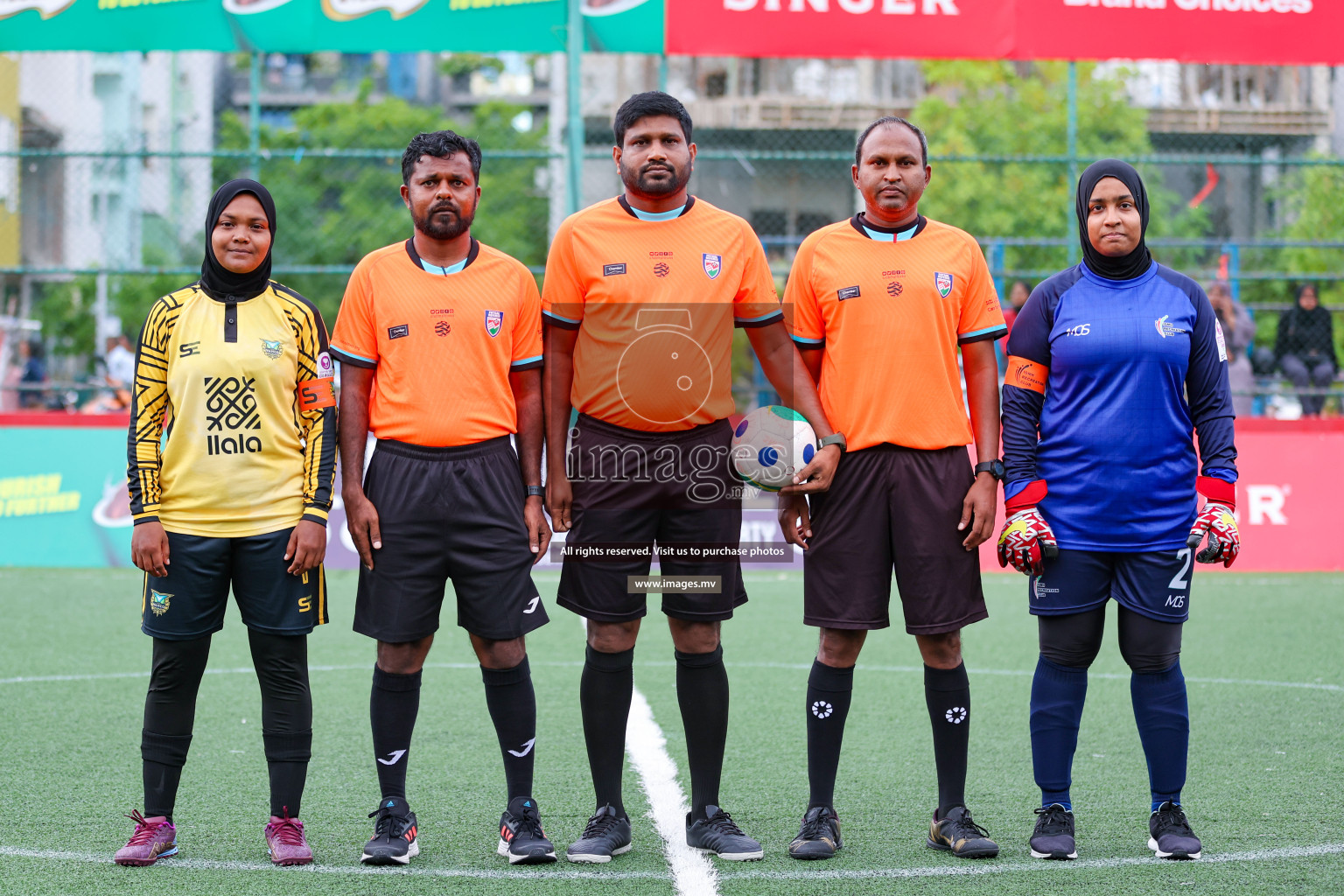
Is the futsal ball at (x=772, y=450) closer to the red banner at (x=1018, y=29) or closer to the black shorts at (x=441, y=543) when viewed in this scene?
the black shorts at (x=441, y=543)

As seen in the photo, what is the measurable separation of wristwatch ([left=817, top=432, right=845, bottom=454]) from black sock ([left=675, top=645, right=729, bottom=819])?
72 cm

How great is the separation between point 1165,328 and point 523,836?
8.01ft

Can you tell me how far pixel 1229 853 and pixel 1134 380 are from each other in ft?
4.68

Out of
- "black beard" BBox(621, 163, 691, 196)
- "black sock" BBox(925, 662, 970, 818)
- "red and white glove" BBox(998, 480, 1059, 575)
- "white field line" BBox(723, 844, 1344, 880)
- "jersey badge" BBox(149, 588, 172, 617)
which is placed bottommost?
"white field line" BBox(723, 844, 1344, 880)

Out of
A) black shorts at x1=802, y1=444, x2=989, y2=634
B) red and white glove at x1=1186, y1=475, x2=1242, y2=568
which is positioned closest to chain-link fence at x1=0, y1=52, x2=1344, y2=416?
black shorts at x1=802, y1=444, x2=989, y2=634

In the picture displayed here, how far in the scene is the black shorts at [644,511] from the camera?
404cm

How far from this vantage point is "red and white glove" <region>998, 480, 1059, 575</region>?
402cm

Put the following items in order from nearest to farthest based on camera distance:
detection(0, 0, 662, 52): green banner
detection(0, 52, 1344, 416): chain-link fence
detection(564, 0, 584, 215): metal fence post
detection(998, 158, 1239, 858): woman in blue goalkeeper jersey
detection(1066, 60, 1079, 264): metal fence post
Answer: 1. detection(998, 158, 1239, 858): woman in blue goalkeeper jersey
2. detection(564, 0, 584, 215): metal fence post
3. detection(0, 0, 662, 52): green banner
4. detection(1066, 60, 1079, 264): metal fence post
5. detection(0, 52, 1344, 416): chain-link fence

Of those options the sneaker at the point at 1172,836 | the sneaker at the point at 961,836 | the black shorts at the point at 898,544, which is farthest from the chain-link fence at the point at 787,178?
the sneaker at the point at 1172,836

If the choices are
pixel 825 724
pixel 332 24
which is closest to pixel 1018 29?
pixel 332 24

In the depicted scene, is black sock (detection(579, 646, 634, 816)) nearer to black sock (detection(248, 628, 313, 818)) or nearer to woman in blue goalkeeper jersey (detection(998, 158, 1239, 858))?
black sock (detection(248, 628, 313, 818))

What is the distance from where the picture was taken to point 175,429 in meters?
3.94

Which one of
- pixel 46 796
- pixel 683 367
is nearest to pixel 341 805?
pixel 46 796

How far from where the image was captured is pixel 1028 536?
158 inches
